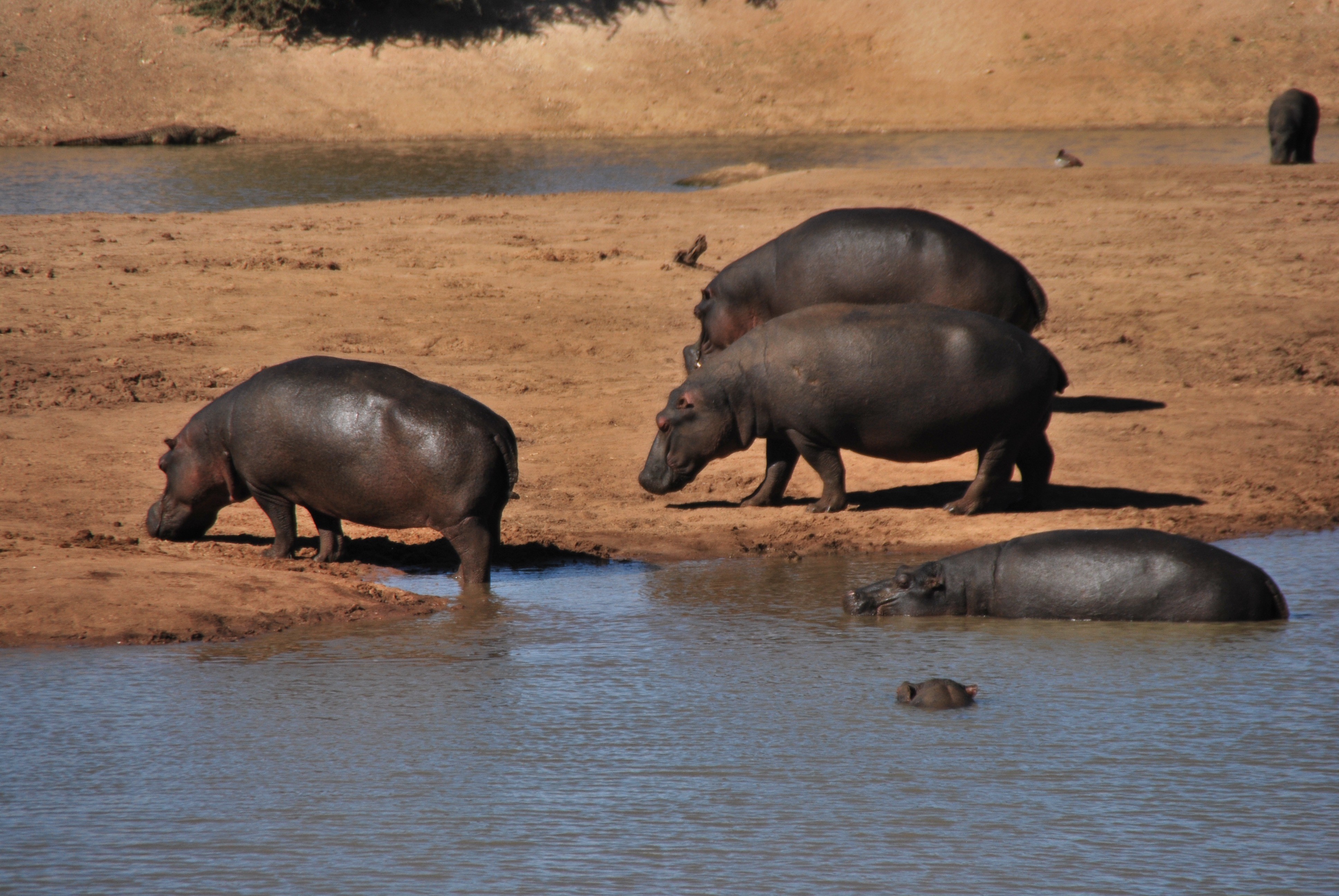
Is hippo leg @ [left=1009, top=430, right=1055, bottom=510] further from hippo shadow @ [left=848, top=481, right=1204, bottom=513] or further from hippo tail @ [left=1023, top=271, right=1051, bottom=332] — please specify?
hippo tail @ [left=1023, top=271, right=1051, bottom=332]

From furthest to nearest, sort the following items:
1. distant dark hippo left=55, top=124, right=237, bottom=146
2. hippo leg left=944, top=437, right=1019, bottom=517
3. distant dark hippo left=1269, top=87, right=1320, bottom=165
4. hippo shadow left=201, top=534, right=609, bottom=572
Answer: distant dark hippo left=55, top=124, right=237, bottom=146
distant dark hippo left=1269, top=87, right=1320, bottom=165
hippo leg left=944, top=437, right=1019, bottom=517
hippo shadow left=201, top=534, right=609, bottom=572

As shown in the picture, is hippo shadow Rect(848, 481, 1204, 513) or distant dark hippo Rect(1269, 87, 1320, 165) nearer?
hippo shadow Rect(848, 481, 1204, 513)

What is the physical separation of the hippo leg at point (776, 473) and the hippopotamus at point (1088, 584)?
1.99 metres

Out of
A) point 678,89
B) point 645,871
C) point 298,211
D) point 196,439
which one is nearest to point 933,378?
point 196,439

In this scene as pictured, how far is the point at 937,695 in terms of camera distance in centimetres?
524

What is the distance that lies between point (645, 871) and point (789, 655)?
2.10 metres

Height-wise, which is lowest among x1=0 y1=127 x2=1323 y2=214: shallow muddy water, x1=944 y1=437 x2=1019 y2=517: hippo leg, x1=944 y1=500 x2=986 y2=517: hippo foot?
x1=944 y1=500 x2=986 y2=517: hippo foot

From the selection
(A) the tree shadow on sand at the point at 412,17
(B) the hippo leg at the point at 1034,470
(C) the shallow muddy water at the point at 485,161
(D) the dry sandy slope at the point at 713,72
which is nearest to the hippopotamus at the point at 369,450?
(B) the hippo leg at the point at 1034,470

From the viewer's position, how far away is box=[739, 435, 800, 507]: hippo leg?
8.52 metres

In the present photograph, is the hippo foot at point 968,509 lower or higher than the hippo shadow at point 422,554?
higher

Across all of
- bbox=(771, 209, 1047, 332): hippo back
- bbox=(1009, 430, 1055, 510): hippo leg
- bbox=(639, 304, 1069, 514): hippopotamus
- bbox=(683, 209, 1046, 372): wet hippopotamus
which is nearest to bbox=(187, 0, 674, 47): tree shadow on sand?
bbox=(683, 209, 1046, 372): wet hippopotamus

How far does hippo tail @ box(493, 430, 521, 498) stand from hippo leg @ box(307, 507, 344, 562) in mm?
1029

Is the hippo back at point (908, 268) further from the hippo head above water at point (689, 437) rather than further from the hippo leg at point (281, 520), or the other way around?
the hippo leg at point (281, 520)

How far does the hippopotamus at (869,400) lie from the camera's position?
26.2ft
